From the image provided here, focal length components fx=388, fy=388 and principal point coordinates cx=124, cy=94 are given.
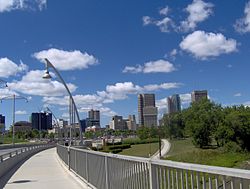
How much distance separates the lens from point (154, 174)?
6055 millimetres

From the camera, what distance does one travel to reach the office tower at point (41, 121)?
506 ft

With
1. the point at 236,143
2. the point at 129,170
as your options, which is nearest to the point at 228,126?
the point at 236,143

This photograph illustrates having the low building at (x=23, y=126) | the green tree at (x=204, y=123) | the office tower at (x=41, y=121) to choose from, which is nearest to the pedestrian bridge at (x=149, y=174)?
the green tree at (x=204, y=123)

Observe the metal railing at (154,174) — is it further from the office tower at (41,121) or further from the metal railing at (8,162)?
the office tower at (41,121)

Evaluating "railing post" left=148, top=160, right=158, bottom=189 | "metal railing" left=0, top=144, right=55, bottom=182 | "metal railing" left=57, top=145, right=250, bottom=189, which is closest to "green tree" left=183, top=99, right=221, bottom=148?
"metal railing" left=0, top=144, right=55, bottom=182

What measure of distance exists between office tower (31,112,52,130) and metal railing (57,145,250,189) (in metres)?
136

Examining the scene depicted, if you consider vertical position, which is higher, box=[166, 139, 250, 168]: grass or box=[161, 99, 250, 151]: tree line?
box=[161, 99, 250, 151]: tree line

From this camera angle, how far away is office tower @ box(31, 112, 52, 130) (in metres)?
154

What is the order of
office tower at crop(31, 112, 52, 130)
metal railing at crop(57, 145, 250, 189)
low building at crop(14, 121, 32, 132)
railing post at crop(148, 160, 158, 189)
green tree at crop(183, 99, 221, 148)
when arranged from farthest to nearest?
1. low building at crop(14, 121, 32, 132)
2. office tower at crop(31, 112, 52, 130)
3. green tree at crop(183, 99, 221, 148)
4. railing post at crop(148, 160, 158, 189)
5. metal railing at crop(57, 145, 250, 189)

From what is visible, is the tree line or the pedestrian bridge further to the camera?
the tree line

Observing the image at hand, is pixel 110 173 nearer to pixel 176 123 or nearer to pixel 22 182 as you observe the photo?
pixel 22 182

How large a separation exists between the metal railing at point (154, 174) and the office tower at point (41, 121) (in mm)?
135850

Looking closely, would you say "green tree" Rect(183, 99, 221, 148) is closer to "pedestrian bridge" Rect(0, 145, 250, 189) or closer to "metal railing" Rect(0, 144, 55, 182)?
"metal railing" Rect(0, 144, 55, 182)

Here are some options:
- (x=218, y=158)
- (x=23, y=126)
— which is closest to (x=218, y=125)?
(x=218, y=158)
